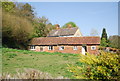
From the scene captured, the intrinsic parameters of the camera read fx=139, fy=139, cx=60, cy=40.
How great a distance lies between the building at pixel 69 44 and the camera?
24.3 meters

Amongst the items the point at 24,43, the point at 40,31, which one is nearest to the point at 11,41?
the point at 24,43

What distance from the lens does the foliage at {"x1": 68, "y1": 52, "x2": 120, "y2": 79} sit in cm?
310

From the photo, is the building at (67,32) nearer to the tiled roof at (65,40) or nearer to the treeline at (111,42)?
the treeline at (111,42)

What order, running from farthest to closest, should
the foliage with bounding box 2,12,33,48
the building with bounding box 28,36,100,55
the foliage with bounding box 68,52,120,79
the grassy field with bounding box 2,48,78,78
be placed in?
the building with bounding box 28,36,100,55, the foliage with bounding box 2,12,33,48, the grassy field with bounding box 2,48,78,78, the foliage with bounding box 68,52,120,79

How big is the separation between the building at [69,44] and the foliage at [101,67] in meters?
19.7

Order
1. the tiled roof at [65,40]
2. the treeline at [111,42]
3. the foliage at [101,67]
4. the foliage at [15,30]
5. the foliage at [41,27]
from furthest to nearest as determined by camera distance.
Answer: the foliage at [41,27] → the tiled roof at [65,40] → the foliage at [15,30] → the treeline at [111,42] → the foliage at [101,67]

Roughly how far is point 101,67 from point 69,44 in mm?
22253

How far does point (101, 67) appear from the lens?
318 cm

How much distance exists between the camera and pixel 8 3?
24516mm

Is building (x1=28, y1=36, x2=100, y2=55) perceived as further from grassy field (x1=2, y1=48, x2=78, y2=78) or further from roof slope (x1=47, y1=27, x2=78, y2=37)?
grassy field (x1=2, y1=48, x2=78, y2=78)

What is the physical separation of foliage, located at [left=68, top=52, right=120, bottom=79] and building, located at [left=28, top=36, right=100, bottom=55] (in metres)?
19.7

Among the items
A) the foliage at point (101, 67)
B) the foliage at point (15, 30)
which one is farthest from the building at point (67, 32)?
the foliage at point (101, 67)

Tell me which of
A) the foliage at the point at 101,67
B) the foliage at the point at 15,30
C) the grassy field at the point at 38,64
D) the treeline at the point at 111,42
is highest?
the foliage at the point at 15,30

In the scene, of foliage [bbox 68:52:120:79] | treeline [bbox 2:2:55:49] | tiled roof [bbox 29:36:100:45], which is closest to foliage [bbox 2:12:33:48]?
treeline [bbox 2:2:55:49]
